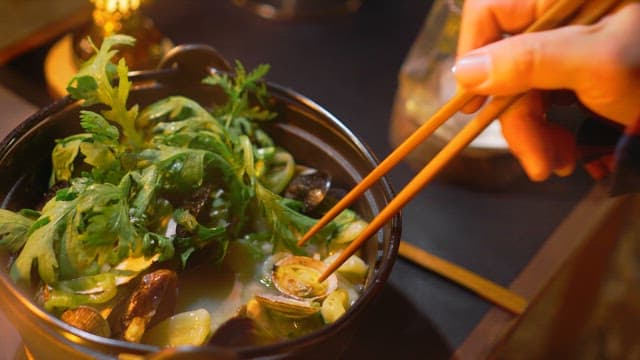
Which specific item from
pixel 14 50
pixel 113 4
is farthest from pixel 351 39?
A: pixel 14 50

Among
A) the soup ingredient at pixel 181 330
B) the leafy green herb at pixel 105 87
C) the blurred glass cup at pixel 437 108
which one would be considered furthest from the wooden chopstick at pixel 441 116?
the blurred glass cup at pixel 437 108

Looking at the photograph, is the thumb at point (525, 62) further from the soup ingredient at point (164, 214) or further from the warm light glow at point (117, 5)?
the warm light glow at point (117, 5)

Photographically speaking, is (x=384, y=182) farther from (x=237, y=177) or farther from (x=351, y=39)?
(x=351, y=39)

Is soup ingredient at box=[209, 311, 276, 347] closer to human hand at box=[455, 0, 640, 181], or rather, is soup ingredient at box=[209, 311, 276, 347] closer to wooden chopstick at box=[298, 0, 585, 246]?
wooden chopstick at box=[298, 0, 585, 246]

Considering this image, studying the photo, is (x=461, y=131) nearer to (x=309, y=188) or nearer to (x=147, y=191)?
(x=309, y=188)

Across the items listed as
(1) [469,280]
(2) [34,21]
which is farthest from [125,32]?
(1) [469,280]
